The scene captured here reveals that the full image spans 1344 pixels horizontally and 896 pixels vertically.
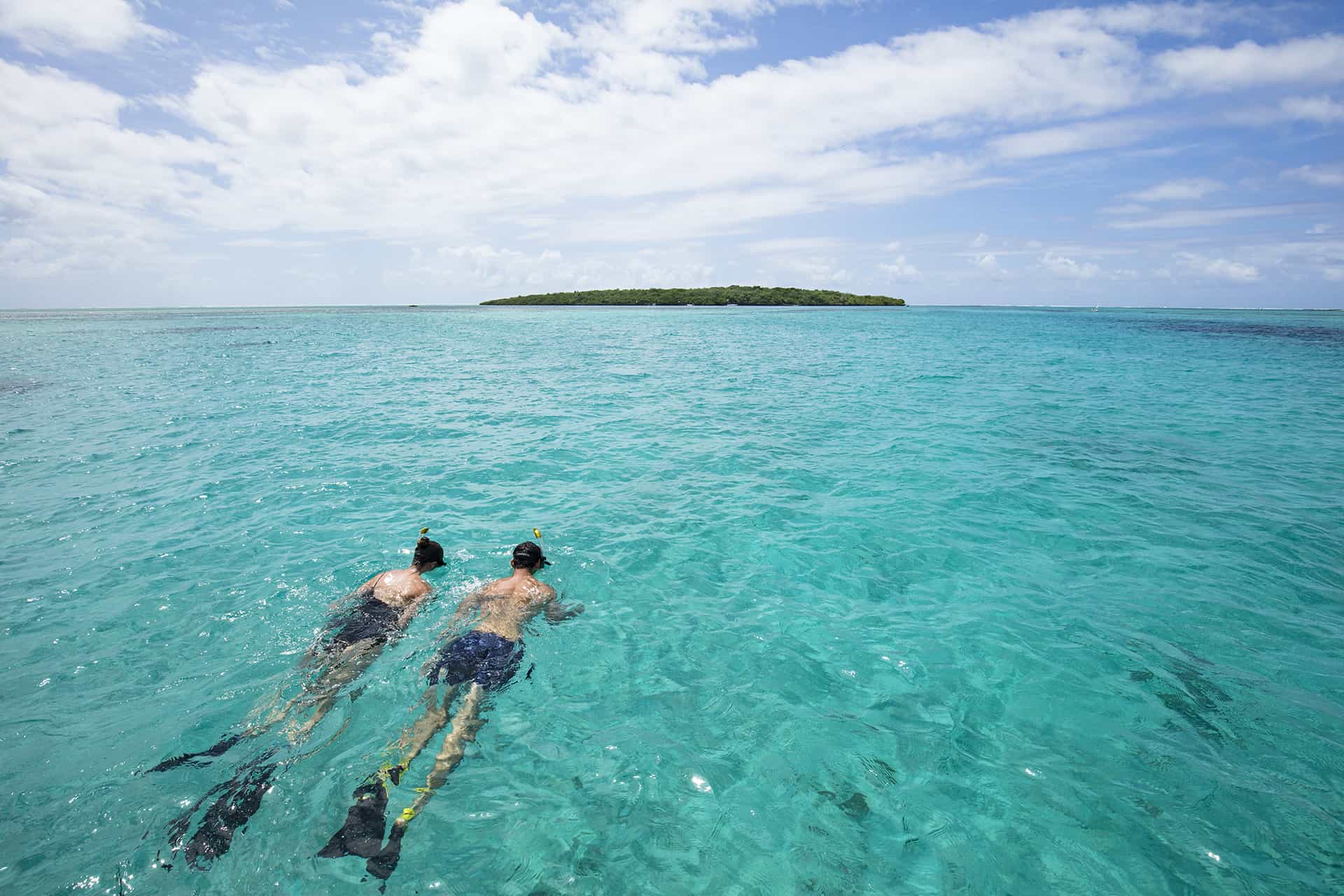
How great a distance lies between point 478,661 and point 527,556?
1941 millimetres

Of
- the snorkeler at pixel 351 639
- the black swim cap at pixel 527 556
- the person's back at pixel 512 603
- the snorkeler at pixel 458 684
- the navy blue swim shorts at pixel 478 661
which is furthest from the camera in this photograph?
the black swim cap at pixel 527 556

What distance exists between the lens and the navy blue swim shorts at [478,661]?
22.9ft

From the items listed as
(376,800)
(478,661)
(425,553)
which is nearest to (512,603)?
(478,661)

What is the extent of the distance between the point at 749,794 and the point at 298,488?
1343 centimetres

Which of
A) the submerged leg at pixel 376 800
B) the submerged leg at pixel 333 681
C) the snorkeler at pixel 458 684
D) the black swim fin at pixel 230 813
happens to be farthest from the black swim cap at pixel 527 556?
the black swim fin at pixel 230 813

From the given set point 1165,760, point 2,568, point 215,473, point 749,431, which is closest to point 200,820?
point 2,568

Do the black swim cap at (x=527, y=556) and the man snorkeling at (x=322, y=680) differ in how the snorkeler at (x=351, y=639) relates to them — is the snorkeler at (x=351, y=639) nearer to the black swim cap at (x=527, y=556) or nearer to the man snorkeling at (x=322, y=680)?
the man snorkeling at (x=322, y=680)

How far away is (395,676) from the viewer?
717cm

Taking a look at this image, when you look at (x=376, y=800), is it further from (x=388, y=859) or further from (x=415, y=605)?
(x=415, y=605)

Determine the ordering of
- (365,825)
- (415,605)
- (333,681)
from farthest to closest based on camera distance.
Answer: (415,605) < (333,681) < (365,825)

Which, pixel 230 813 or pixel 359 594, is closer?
pixel 230 813

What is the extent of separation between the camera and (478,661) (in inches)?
282

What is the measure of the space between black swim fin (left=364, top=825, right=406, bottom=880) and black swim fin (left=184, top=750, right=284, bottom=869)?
53.4 inches

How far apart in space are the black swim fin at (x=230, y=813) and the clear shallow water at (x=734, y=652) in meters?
0.16
